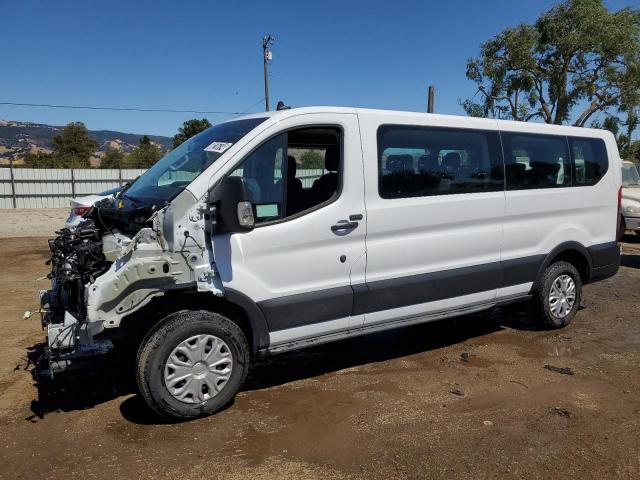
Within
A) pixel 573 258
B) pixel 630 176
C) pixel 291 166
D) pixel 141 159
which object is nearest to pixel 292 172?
pixel 291 166

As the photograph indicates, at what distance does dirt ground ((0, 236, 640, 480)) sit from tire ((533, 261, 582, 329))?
0.77 feet

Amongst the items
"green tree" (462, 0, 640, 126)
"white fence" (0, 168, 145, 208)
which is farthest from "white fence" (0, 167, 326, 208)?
"green tree" (462, 0, 640, 126)

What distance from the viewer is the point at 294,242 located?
12.6 ft

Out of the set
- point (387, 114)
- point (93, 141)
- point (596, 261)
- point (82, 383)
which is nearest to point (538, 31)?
point (596, 261)

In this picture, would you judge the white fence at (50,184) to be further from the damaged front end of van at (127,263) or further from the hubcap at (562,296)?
the hubcap at (562,296)

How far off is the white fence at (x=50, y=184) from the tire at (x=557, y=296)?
23521mm

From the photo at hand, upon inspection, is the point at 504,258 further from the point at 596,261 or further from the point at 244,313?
the point at 244,313

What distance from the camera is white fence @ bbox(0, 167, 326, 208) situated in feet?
78.2

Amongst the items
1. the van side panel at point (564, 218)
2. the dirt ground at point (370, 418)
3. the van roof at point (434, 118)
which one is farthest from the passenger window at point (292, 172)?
the van side panel at point (564, 218)

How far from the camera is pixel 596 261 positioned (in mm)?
5844

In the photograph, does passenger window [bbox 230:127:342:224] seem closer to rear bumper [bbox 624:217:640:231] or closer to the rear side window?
the rear side window

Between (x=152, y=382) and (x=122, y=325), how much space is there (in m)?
0.43

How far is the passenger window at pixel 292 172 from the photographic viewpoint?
3785mm

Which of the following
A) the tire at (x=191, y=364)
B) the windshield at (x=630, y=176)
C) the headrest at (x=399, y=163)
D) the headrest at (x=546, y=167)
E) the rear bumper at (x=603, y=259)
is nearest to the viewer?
the tire at (x=191, y=364)
